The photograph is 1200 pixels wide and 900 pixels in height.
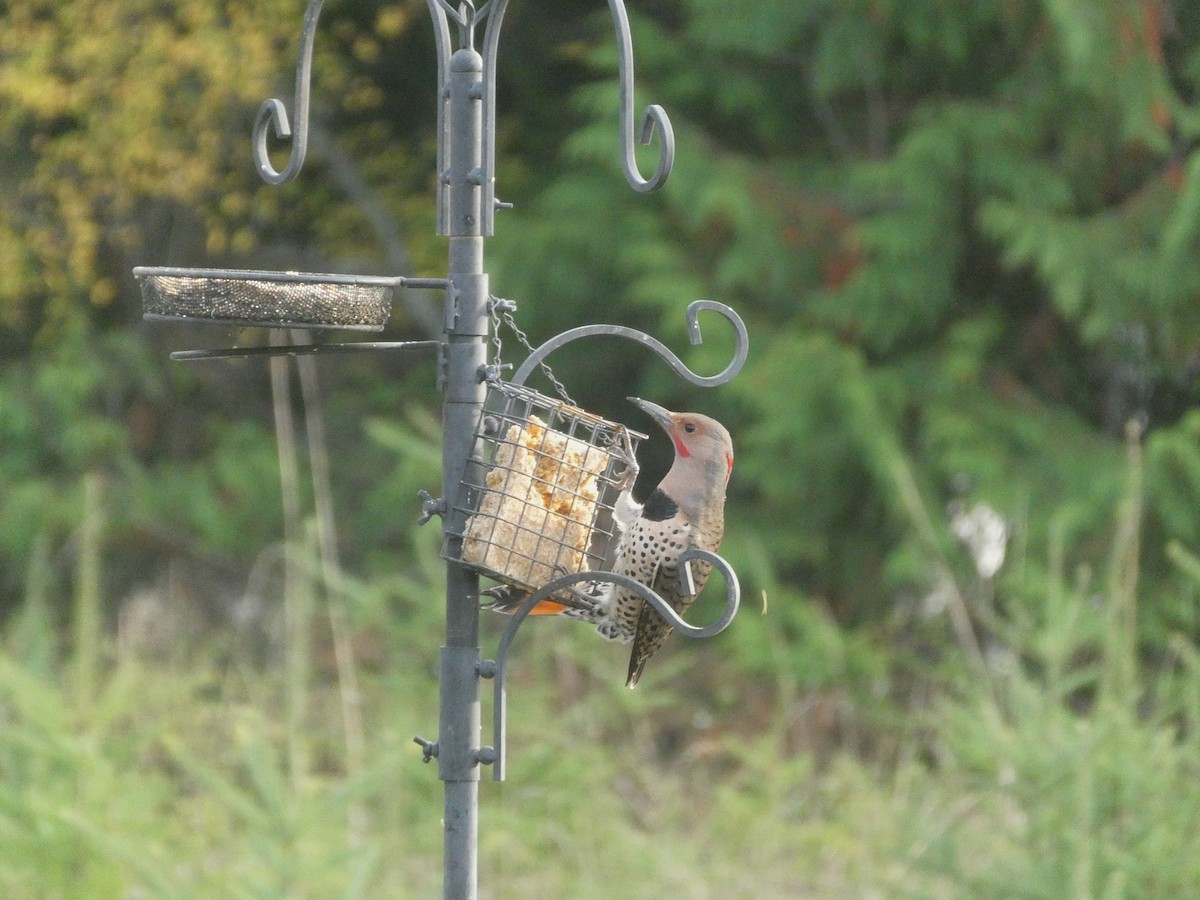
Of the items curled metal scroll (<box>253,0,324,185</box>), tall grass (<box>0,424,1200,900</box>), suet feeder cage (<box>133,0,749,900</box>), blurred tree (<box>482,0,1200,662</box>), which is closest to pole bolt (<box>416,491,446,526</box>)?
suet feeder cage (<box>133,0,749,900</box>)

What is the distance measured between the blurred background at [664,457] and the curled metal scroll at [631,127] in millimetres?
1586

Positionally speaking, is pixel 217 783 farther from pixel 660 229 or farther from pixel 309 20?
pixel 660 229

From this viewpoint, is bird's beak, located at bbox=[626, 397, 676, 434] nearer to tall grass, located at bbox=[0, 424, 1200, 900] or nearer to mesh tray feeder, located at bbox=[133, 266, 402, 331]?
mesh tray feeder, located at bbox=[133, 266, 402, 331]

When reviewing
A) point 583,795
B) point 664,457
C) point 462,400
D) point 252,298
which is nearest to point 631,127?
point 462,400

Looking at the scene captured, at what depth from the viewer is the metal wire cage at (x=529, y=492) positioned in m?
1.86

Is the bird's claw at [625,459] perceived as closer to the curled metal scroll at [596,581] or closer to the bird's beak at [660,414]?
the bird's beak at [660,414]

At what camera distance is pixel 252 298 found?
167cm

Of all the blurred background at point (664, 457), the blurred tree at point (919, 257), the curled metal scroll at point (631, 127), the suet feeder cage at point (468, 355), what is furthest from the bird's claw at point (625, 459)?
the blurred tree at point (919, 257)

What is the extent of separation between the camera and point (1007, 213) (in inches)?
205

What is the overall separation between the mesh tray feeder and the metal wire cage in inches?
9.8

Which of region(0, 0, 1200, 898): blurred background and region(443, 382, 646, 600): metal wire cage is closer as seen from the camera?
region(443, 382, 646, 600): metal wire cage

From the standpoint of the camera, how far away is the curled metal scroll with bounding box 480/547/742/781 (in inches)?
64.3

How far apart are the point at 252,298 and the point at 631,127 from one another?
0.53 m

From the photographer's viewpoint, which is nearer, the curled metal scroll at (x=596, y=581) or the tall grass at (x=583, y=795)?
the curled metal scroll at (x=596, y=581)
